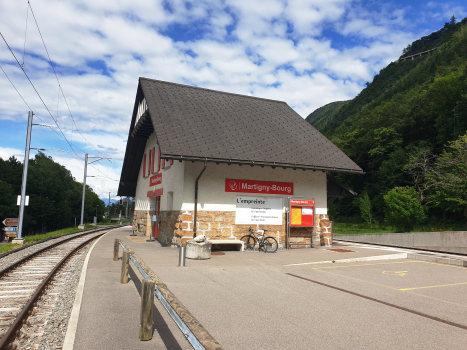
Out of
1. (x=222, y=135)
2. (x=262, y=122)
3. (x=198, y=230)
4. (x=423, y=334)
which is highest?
(x=262, y=122)

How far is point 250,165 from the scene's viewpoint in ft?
46.1

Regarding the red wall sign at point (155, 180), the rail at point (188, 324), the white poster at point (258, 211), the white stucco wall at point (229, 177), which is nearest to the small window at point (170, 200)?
the red wall sign at point (155, 180)

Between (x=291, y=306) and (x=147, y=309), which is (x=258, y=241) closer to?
(x=291, y=306)

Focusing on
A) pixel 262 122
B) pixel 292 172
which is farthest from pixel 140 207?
pixel 292 172

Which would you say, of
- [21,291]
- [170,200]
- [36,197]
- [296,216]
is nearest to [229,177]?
[296,216]

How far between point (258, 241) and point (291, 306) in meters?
8.27

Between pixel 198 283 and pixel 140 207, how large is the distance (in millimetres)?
17974

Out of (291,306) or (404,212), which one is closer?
(291,306)

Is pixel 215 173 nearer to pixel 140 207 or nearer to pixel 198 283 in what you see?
pixel 198 283

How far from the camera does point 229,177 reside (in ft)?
46.8

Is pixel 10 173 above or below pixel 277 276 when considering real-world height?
above

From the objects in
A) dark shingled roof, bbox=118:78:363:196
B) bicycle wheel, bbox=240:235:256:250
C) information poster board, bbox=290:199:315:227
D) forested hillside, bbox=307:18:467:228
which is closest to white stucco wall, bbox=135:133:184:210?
dark shingled roof, bbox=118:78:363:196

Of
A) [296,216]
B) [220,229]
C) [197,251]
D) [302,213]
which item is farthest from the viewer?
[302,213]

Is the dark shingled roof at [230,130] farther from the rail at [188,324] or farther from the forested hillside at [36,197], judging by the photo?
the forested hillside at [36,197]
